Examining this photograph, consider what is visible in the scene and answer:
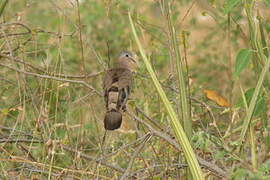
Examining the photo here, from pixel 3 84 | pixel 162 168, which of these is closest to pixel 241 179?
pixel 162 168

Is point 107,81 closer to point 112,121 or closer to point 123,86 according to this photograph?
point 123,86

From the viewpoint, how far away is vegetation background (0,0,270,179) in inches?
110

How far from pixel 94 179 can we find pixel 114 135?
1069 mm

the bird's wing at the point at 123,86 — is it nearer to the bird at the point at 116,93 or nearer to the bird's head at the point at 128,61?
the bird at the point at 116,93

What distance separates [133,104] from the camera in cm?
377

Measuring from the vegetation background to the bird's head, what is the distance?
9 centimetres

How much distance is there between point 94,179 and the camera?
10.3ft

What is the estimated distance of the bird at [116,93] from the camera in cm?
332

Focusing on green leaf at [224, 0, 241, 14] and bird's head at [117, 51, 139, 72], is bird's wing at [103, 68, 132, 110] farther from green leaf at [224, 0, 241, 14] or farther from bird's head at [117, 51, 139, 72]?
green leaf at [224, 0, 241, 14]

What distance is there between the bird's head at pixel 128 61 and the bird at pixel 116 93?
0.79 ft

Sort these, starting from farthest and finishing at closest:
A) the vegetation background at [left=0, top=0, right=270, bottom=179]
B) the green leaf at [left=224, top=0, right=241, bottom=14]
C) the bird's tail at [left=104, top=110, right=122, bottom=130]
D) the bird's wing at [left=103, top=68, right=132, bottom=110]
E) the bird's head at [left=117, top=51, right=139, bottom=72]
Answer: the bird's head at [left=117, top=51, right=139, bottom=72] < the bird's wing at [left=103, top=68, right=132, bottom=110] < the bird's tail at [left=104, top=110, right=122, bottom=130] < the vegetation background at [left=0, top=0, right=270, bottom=179] < the green leaf at [left=224, top=0, right=241, bottom=14]

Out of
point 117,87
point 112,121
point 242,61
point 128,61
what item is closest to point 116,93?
point 117,87

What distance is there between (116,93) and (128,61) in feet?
2.43

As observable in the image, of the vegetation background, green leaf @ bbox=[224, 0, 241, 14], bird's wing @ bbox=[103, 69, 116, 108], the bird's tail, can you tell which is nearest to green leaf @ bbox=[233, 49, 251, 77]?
the vegetation background
